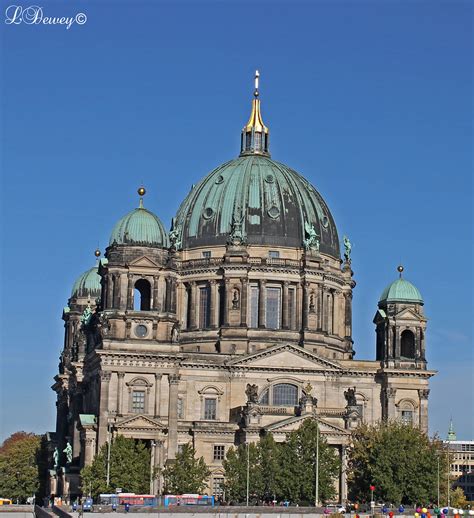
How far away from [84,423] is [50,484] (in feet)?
76.8

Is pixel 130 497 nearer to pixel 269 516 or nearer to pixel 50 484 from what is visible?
pixel 269 516

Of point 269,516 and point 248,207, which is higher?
point 248,207

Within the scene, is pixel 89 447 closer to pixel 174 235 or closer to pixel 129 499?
pixel 129 499

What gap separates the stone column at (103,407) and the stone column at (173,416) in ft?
19.3

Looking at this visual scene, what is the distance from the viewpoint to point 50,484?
156 meters

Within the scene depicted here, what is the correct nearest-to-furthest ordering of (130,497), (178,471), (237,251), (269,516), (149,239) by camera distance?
(269,516)
(130,497)
(178,471)
(149,239)
(237,251)

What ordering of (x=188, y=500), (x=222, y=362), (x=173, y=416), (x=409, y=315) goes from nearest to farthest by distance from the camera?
1. (x=188, y=500)
2. (x=173, y=416)
3. (x=222, y=362)
4. (x=409, y=315)

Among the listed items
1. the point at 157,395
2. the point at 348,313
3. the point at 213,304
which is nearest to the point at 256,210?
the point at 213,304

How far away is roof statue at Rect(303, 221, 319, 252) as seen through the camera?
152 metres

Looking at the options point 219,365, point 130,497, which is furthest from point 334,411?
point 130,497

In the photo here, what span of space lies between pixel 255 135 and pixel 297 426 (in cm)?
4045

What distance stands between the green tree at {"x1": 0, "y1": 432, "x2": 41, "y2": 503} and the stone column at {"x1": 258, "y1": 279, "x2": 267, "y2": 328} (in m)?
41.7

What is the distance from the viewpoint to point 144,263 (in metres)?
137

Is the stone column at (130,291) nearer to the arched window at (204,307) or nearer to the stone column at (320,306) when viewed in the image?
the arched window at (204,307)
